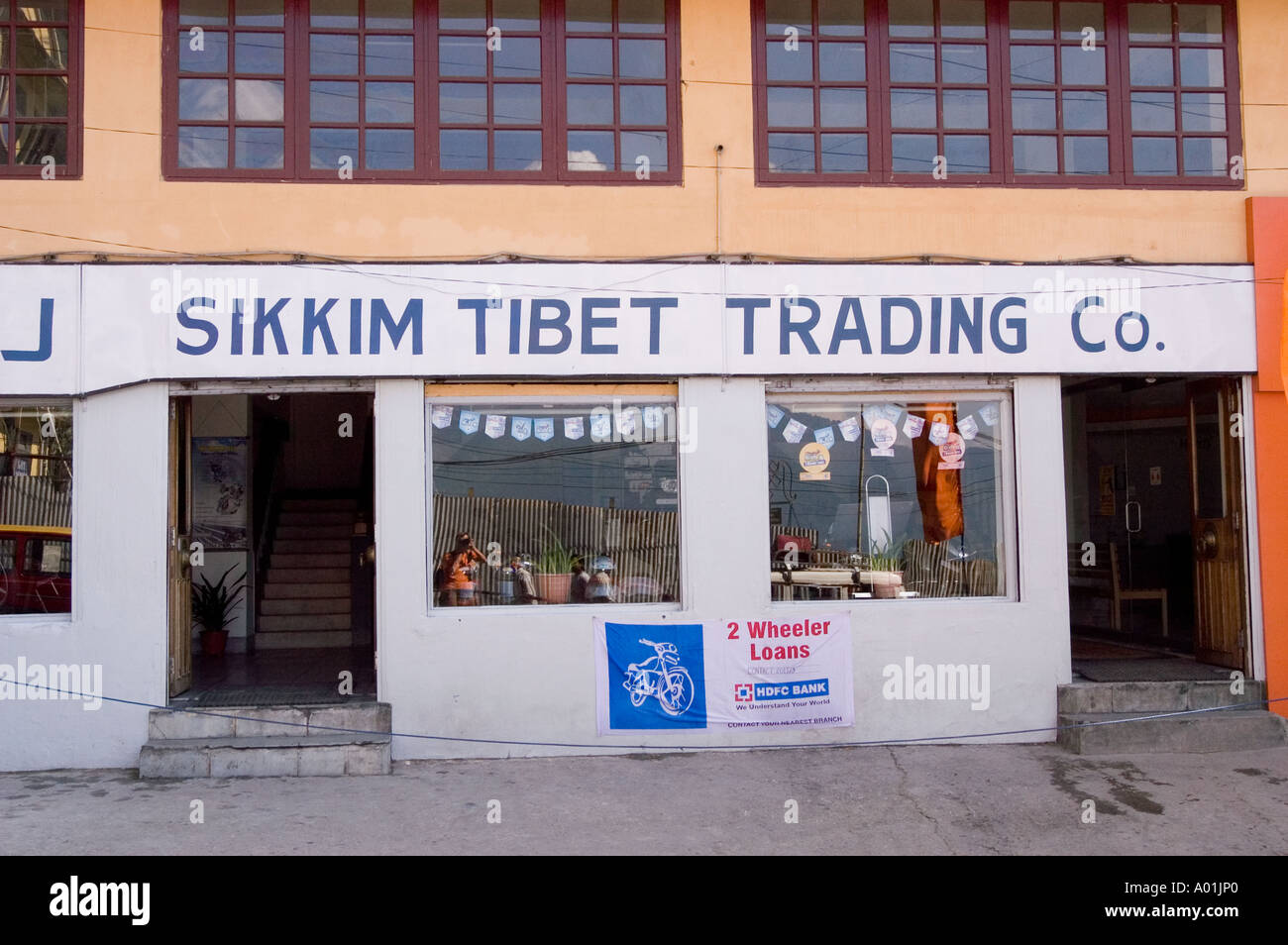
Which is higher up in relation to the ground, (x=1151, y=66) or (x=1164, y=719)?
(x=1151, y=66)

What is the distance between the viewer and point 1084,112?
8273mm

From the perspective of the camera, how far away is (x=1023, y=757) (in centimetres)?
752

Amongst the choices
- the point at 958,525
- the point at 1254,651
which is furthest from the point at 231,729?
the point at 1254,651

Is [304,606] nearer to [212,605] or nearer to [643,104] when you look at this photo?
[212,605]

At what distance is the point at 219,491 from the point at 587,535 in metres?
5.36

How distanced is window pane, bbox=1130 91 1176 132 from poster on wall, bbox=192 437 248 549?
9354 mm

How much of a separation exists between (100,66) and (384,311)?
2.85 m

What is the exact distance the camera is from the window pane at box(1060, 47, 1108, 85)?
8.28m

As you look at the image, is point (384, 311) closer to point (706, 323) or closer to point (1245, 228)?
point (706, 323)

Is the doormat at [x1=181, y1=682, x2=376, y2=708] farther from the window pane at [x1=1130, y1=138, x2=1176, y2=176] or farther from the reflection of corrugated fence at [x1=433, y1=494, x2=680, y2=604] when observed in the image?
the window pane at [x1=1130, y1=138, x2=1176, y2=176]

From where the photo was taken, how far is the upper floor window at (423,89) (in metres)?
7.82

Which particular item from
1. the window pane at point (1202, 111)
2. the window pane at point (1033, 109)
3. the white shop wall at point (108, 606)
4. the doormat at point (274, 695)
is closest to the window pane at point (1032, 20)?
the window pane at point (1033, 109)

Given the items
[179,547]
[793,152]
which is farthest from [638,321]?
[179,547]

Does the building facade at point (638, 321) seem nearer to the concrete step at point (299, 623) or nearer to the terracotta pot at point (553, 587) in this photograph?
the terracotta pot at point (553, 587)
